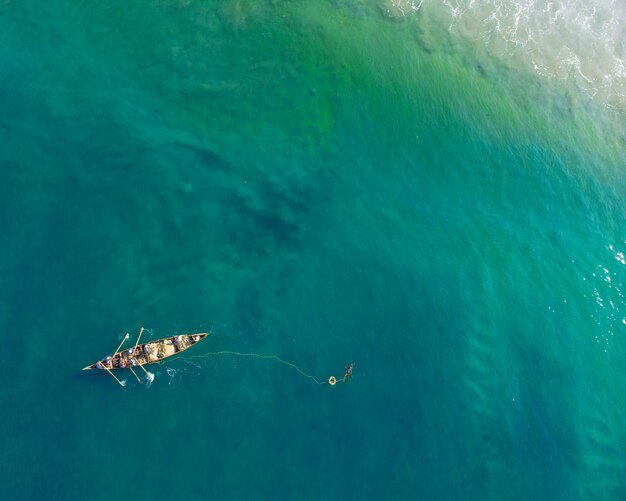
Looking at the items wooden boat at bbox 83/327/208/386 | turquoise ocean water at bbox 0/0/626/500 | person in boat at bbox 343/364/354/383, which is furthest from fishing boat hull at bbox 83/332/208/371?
person in boat at bbox 343/364/354/383

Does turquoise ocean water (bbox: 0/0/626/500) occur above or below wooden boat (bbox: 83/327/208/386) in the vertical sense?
above

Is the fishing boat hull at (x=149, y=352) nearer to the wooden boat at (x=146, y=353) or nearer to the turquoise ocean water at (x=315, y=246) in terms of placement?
the wooden boat at (x=146, y=353)

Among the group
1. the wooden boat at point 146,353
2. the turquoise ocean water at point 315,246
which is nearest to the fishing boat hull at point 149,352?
the wooden boat at point 146,353

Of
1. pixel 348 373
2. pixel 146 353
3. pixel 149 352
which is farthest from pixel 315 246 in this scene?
pixel 146 353

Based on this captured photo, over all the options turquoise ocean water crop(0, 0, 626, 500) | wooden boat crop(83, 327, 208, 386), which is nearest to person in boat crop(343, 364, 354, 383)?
turquoise ocean water crop(0, 0, 626, 500)

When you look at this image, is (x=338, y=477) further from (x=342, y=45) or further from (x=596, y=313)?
(x=342, y=45)

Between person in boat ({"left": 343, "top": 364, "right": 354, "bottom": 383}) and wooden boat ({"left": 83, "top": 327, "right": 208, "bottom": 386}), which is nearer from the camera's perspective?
wooden boat ({"left": 83, "top": 327, "right": 208, "bottom": 386})

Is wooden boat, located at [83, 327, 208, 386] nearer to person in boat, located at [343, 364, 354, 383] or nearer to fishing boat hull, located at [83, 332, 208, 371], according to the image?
fishing boat hull, located at [83, 332, 208, 371]
